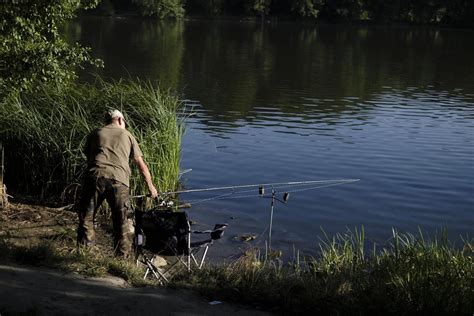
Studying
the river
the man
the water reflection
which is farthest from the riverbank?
the water reflection

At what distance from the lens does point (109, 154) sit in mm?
7824

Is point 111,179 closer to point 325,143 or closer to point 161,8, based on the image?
point 325,143

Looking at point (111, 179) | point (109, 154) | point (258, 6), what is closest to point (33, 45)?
point (109, 154)

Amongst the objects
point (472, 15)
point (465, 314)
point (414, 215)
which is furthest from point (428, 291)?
point (472, 15)

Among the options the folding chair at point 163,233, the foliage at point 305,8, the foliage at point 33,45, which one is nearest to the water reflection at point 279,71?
the foliage at point 33,45

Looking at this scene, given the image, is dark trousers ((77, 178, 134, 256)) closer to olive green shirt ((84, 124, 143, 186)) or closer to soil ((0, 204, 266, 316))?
olive green shirt ((84, 124, 143, 186))

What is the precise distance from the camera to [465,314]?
573 cm

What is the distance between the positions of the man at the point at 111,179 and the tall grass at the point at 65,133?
2.53 metres

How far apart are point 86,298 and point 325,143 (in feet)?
39.8

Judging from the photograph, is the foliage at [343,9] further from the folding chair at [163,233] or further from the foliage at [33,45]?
the folding chair at [163,233]

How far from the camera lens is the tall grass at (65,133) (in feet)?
35.0

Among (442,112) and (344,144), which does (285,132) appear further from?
(442,112)

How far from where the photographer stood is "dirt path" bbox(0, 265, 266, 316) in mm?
5605

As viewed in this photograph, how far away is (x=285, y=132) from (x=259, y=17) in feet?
306
